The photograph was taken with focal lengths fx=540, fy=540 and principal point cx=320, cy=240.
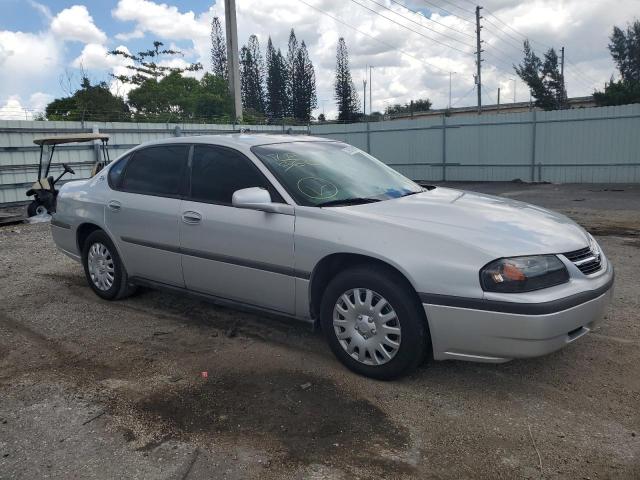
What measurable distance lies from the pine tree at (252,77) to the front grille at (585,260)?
63.7m

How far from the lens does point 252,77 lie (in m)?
64.8

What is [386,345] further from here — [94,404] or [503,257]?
[94,404]

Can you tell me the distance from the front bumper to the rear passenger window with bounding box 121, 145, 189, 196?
2490 mm

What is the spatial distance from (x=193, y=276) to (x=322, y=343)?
118cm

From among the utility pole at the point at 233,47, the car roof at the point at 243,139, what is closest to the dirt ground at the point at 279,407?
the car roof at the point at 243,139

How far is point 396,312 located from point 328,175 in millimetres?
1277

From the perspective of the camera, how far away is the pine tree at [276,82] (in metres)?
63.1

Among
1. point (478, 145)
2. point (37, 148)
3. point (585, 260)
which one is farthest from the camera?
point (478, 145)

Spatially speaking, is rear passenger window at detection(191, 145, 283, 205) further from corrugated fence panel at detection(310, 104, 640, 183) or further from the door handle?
corrugated fence panel at detection(310, 104, 640, 183)

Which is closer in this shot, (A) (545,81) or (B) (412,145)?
(B) (412,145)

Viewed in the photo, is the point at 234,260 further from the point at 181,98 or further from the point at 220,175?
the point at 181,98

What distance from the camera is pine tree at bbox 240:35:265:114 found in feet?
212

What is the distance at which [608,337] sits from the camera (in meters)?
4.09

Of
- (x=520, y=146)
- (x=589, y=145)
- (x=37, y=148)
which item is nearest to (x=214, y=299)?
(x=37, y=148)
